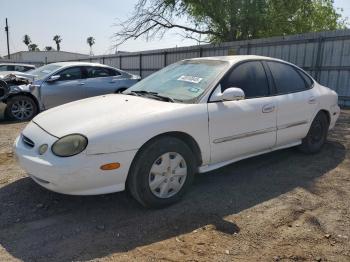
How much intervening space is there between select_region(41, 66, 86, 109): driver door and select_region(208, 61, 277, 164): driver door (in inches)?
243

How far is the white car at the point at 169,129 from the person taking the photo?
10.4 ft

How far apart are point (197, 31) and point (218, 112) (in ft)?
54.9

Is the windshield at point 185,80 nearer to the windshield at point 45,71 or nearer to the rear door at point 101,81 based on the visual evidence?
the rear door at point 101,81

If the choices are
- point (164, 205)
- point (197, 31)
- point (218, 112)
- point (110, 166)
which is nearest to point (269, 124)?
point (218, 112)

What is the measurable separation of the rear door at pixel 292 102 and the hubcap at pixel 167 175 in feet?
5.41

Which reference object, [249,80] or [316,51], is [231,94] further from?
[316,51]

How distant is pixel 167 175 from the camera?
354 cm

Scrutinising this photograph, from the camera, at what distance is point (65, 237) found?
10.0 ft

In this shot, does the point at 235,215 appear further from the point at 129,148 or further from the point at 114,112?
the point at 114,112

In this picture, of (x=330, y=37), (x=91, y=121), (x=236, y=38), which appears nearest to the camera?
(x=91, y=121)

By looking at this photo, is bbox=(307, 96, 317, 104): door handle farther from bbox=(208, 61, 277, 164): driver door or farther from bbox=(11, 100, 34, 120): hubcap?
bbox=(11, 100, 34, 120): hubcap

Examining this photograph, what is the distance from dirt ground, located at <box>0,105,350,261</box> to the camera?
286 centimetres

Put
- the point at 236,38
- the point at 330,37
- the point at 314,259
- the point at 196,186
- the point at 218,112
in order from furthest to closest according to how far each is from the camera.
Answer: the point at 236,38 → the point at 330,37 → the point at 196,186 → the point at 218,112 → the point at 314,259

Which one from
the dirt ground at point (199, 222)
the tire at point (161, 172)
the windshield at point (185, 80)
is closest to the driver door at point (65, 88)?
the dirt ground at point (199, 222)
